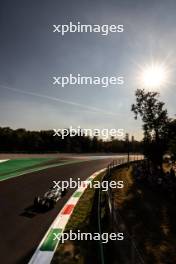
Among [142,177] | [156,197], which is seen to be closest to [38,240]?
[156,197]

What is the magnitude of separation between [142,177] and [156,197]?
7.71 m

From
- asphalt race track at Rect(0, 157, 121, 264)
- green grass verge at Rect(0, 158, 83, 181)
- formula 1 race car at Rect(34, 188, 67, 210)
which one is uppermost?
green grass verge at Rect(0, 158, 83, 181)

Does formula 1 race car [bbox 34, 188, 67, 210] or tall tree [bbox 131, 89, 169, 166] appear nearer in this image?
formula 1 race car [bbox 34, 188, 67, 210]

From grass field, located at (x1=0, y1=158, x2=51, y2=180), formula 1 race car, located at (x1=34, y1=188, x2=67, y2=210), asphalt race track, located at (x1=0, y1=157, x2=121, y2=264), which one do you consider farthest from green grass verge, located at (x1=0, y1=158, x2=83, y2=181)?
formula 1 race car, located at (x1=34, y1=188, x2=67, y2=210)

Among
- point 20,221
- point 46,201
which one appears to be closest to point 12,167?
point 46,201

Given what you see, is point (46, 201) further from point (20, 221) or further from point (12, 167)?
point (12, 167)

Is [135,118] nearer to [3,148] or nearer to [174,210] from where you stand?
[174,210]

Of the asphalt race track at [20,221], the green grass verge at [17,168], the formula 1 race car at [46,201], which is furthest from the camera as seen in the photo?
the green grass verge at [17,168]

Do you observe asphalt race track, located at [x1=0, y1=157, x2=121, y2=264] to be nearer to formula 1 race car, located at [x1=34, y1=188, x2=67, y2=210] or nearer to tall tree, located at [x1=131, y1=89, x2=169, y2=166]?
formula 1 race car, located at [x1=34, y1=188, x2=67, y2=210]

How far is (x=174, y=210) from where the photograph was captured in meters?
17.2

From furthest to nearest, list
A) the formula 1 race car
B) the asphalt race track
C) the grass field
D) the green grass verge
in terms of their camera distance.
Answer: the grass field
the green grass verge
the formula 1 race car
the asphalt race track

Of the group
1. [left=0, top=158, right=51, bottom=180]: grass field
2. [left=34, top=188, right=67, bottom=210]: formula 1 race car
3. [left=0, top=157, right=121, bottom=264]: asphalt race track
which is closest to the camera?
[left=0, top=157, right=121, bottom=264]: asphalt race track

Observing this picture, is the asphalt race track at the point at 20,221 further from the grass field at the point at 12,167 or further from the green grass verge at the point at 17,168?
the grass field at the point at 12,167

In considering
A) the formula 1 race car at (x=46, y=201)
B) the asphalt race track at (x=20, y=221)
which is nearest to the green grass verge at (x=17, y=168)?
the asphalt race track at (x=20, y=221)
